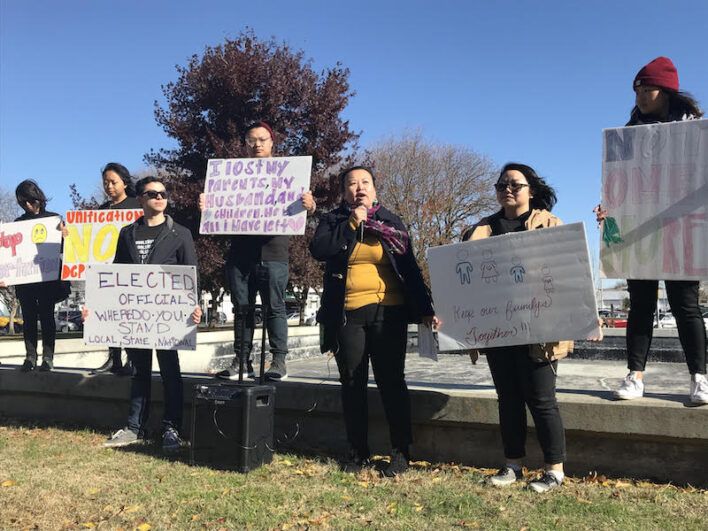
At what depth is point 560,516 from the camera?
3270 mm

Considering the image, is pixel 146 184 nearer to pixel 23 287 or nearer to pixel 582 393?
pixel 23 287

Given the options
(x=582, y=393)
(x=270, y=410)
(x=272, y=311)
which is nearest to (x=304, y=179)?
(x=272, y=311)

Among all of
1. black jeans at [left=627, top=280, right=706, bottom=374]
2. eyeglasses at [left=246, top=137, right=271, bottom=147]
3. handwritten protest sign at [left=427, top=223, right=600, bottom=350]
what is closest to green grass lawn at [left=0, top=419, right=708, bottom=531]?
black jeans at [left=627, top=280, right=706, bottom=374]

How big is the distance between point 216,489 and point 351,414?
99 centimetres

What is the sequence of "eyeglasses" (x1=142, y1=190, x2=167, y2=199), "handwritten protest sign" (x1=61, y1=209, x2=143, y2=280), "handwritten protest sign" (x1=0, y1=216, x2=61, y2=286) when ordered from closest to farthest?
"eyeglasses" (x1=142, y1=190, x2=167, y2=199) < "handwritten protest sign" (x1=61, y1=209, x2=143, y2=280) < "handwritten protest sign" (x1=0, y1=216, x2=61, y2=286)

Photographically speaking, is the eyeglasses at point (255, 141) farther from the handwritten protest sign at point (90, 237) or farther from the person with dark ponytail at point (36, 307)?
the person with dark ponytail at point (36, 307)

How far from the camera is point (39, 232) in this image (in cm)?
623

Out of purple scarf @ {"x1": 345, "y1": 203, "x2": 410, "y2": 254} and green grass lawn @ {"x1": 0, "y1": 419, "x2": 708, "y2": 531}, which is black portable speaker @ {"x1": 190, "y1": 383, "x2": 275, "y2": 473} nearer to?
green grass lawn @ {"x1": 0, "y1": 419, "x2": 708, "y2": 531}

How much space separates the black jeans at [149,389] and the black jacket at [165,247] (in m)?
0.76

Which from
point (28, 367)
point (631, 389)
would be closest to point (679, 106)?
point (631, 389)

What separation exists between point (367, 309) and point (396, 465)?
1.05 m

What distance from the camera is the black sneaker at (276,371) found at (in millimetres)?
5101

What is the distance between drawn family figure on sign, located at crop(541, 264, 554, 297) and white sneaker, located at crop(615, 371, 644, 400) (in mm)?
869

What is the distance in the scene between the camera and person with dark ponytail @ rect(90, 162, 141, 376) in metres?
5.95
